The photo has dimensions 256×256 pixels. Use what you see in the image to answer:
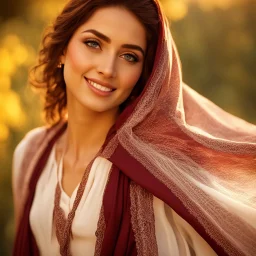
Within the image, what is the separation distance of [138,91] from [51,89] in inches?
21.2

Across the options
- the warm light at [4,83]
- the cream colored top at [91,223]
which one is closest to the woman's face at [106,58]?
the cream colored top at [91,223]

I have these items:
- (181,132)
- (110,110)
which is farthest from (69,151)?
(181,132)

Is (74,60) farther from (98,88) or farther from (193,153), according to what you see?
(193,153)

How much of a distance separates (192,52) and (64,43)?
1.30 metres

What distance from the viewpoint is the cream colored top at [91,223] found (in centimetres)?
161

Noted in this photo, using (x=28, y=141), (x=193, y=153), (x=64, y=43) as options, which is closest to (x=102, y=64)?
(x=64, y=43)

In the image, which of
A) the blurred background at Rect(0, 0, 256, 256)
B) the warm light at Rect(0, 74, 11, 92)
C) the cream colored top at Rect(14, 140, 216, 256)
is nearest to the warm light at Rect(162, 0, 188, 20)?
the blurred background at Rect(0, 0, 256, 256)

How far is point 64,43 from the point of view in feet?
6.28

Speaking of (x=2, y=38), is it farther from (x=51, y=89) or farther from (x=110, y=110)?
(x=110, y=110)

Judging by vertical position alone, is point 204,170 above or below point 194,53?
below

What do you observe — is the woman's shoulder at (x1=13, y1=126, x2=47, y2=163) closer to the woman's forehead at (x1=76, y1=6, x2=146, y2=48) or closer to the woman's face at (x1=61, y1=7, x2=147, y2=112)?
the woman's face at (x1=61, y1=7, x2=147, y2=112)

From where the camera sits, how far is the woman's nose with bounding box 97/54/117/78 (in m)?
1.70

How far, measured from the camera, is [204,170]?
5.40 ft

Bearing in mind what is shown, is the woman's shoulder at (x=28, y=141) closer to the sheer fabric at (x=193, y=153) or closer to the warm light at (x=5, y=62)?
the warm light at (x=5, y=62)
